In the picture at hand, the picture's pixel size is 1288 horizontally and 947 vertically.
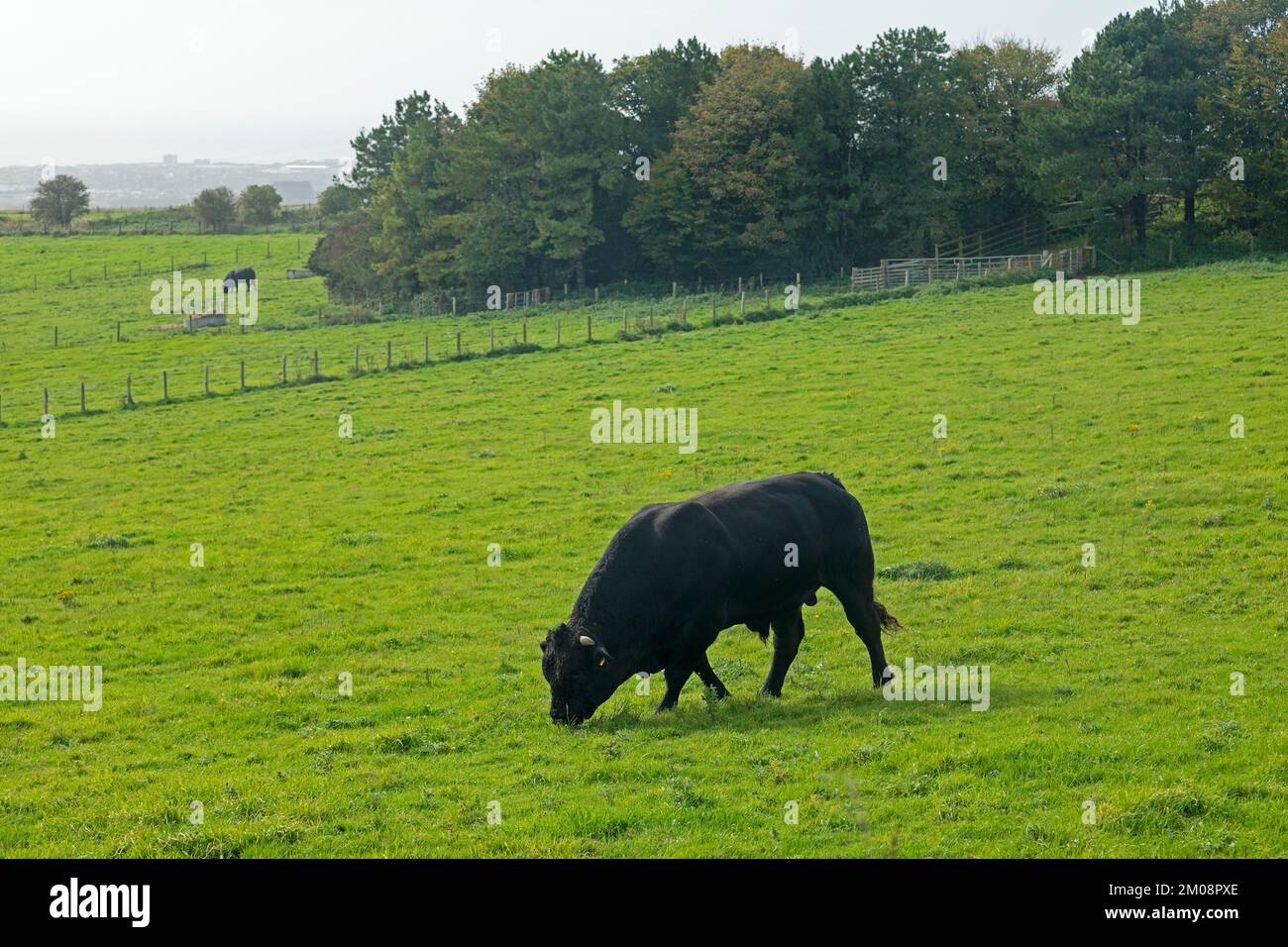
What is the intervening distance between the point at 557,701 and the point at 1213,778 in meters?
6.23

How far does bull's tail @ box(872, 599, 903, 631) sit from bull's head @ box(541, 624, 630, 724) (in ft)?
11.0

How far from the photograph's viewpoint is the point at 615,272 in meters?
71.9

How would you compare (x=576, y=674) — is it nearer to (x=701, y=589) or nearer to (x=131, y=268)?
(x=701, y=589)

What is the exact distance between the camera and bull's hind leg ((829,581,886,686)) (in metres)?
15.2

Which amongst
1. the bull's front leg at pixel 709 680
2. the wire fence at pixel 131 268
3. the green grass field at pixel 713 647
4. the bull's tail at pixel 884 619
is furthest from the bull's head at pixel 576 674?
the wire fence at pixel 131 268

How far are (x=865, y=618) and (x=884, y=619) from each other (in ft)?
1.83

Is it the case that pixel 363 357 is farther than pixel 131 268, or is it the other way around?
pixel 131 268

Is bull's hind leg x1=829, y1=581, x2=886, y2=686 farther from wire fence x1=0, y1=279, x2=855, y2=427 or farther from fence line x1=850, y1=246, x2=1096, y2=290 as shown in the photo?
fence line x1=850, y1=246, x2=1096, y2=290

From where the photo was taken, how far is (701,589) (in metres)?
14.2

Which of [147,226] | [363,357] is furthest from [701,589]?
[147,226]

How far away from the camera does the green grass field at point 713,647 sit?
35.7ft
